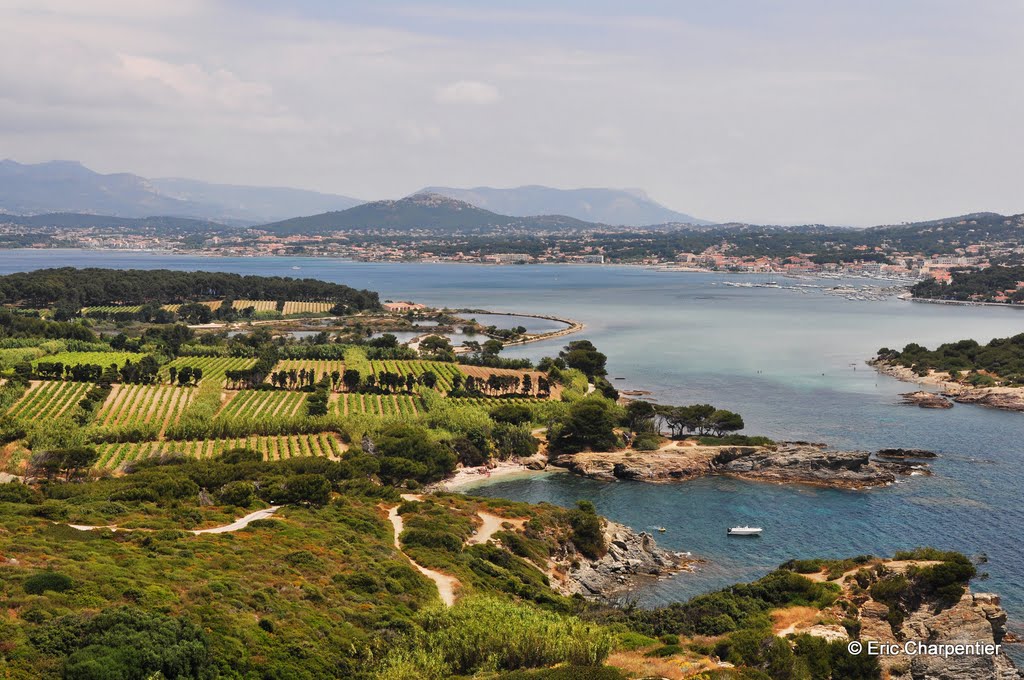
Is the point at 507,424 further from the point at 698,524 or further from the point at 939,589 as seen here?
the point at 939,589

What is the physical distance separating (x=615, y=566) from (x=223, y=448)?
2348 centimetres

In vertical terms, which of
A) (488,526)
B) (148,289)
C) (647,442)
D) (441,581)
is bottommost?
(488,526)

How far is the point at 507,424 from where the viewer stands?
4934 cm

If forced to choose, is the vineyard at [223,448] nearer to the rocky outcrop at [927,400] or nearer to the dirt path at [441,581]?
the dirt path at [441,581]

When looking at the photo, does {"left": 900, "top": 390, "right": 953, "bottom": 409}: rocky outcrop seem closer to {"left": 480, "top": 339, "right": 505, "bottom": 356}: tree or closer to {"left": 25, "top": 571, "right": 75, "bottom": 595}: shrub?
{"left": 480, "top": 339, "right": 505, "bottom": 356}: tree

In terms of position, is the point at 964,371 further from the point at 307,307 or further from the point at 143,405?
the point at 307,307

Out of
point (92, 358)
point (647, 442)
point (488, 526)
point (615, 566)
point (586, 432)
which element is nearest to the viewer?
point (615, 566)

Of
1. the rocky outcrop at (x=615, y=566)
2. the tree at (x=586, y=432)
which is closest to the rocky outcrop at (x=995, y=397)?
the tree at (x=586, y=432)

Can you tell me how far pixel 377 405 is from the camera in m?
53.0

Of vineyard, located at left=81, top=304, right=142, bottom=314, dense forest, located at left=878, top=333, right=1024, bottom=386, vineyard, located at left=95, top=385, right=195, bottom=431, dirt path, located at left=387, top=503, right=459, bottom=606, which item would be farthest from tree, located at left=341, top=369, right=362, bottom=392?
vineyard, located at left=81, top=304, right=142, bottom=314

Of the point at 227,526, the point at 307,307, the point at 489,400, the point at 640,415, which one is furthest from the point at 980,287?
the point at 227,526

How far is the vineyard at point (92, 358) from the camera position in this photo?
5947 centimetres

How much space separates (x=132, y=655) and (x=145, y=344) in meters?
65.1

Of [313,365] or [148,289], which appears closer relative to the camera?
[313,365]
